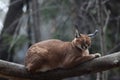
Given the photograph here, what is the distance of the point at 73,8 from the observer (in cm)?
681

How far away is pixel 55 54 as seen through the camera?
380cm

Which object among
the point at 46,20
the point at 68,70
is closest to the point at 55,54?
the point at 68,70

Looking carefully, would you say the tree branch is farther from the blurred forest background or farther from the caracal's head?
the blurred forest background

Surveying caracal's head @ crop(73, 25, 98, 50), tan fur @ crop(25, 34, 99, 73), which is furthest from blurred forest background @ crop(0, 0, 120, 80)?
caracal's head @ crop(73, 25, 98, 50)

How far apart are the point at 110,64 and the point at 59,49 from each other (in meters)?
0.69

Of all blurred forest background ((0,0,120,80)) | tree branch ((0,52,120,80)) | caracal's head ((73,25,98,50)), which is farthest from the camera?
blurred forest background ((0,0,120,80))

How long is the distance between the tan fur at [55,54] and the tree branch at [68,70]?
10cm

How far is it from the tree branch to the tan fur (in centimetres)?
10

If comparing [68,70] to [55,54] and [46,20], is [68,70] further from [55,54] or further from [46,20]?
[46,20]

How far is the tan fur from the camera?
3645 mm

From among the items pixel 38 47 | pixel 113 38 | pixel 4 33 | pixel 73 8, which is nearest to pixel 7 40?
pixel 4 33

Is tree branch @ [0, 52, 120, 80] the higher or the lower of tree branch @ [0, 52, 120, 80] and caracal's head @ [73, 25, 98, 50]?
the lower

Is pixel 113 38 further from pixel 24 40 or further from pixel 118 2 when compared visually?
pixel 24 40

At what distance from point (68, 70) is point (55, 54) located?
13.9 inches
